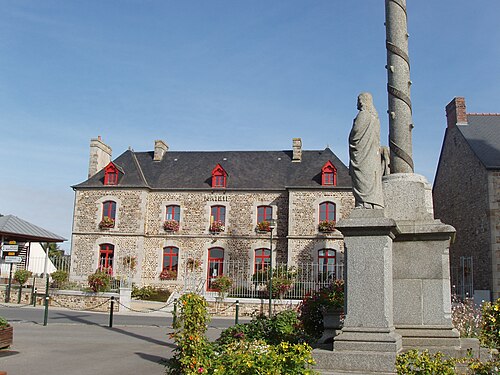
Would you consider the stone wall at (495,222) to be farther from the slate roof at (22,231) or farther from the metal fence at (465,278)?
the slate roof at (22,231)

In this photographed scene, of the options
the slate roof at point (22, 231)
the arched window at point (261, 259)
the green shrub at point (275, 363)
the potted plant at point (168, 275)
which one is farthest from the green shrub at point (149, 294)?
the green shrub at point (275, 363)

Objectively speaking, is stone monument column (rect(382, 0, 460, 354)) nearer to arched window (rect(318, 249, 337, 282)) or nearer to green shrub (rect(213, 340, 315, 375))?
green shrub (rect(213, 340, 315, 375))

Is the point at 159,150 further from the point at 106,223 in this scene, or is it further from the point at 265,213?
the point at 265,213

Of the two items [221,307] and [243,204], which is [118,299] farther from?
[243,204]

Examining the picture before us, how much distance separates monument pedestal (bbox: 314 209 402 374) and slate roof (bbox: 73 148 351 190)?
2236cm

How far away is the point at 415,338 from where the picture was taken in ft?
20.5

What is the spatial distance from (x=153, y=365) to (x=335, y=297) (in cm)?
321

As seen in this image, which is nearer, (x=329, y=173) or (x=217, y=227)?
(x=329, y=173)

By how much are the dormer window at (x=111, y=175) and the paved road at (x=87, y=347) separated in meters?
13.6

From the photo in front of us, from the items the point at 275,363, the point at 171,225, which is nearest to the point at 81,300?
the point at 171,225

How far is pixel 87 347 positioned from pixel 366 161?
732cm

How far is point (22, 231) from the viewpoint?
23.0 metres

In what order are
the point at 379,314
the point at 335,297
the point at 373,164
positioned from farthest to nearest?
the point at 335,297
the point at 373,164
the point at 379,314

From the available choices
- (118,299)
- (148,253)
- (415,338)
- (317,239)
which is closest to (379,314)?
(415,338)
